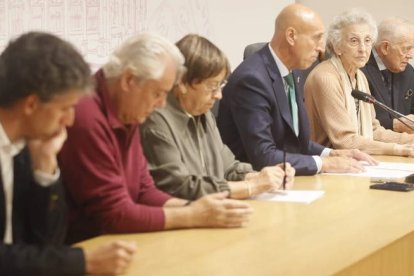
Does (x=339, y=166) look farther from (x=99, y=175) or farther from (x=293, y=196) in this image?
(x=99, y=175)

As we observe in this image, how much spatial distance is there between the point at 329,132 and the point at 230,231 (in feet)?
5.62

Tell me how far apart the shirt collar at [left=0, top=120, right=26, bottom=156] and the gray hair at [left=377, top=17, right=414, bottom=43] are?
325cm

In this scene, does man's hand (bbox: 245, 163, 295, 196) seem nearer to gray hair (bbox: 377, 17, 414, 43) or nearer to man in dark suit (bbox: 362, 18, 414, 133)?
man in dark suit (bbox: 362, 18, 414, 133)

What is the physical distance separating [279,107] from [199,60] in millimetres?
823

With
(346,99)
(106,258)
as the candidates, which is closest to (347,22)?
(346,99)

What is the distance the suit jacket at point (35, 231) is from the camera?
1.56m

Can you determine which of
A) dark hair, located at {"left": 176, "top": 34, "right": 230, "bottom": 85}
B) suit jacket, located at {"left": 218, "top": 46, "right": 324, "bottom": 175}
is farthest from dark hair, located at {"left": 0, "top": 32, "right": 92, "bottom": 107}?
suit jacket, located at {"left": 218, "top": 46, "right": 324, "bottom": 175}

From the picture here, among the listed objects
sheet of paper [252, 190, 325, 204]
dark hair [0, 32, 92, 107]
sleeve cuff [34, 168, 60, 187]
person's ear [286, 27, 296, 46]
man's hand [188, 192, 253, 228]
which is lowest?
sheet of paper [252, 190, 325, 204]

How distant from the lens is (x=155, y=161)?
2430 mm

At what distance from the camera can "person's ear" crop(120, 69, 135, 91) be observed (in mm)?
2010

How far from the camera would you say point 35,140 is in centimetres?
171

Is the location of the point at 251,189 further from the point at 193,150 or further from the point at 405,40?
the point at 405,40

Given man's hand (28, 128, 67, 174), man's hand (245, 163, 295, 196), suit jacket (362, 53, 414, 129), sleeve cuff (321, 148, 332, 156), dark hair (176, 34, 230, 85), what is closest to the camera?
man's hand (28, 128, 67, 174)

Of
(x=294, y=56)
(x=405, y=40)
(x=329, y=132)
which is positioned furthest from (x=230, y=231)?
(x=405, y=40)
